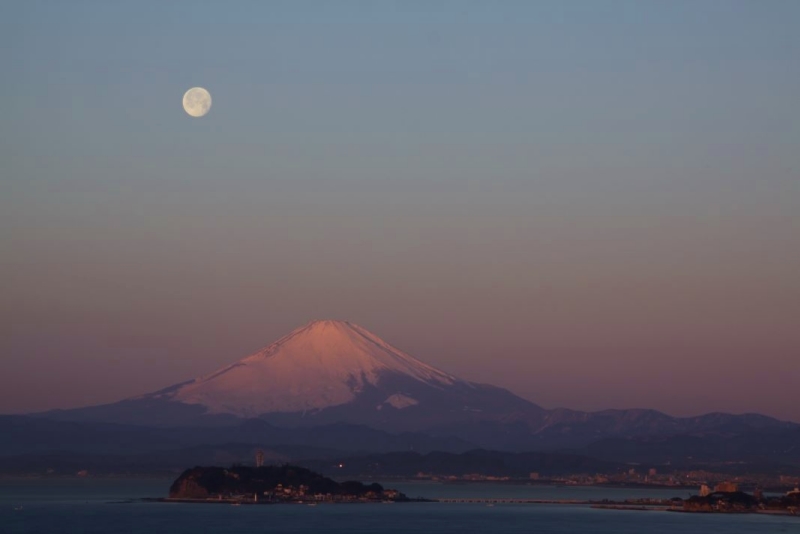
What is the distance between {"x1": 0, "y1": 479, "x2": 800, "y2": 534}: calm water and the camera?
318ft

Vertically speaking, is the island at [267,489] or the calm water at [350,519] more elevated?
the island at [267,489]

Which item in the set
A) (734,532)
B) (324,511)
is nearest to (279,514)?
(324,511)

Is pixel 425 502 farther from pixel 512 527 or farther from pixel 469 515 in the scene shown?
pixel 512 527

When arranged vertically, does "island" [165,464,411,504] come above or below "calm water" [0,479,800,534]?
above

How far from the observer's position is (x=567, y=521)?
4264 inches

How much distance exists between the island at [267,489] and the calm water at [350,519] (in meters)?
2.94

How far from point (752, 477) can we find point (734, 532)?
334 ft

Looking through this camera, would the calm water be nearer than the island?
Yes

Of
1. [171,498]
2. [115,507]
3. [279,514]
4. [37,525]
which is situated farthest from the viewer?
[171,498]

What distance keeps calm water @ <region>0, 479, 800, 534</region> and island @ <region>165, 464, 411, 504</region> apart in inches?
116

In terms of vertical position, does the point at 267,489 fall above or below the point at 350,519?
above

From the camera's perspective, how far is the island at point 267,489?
134250 mm

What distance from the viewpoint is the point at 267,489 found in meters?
136

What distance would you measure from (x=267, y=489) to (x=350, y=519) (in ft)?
96.9
